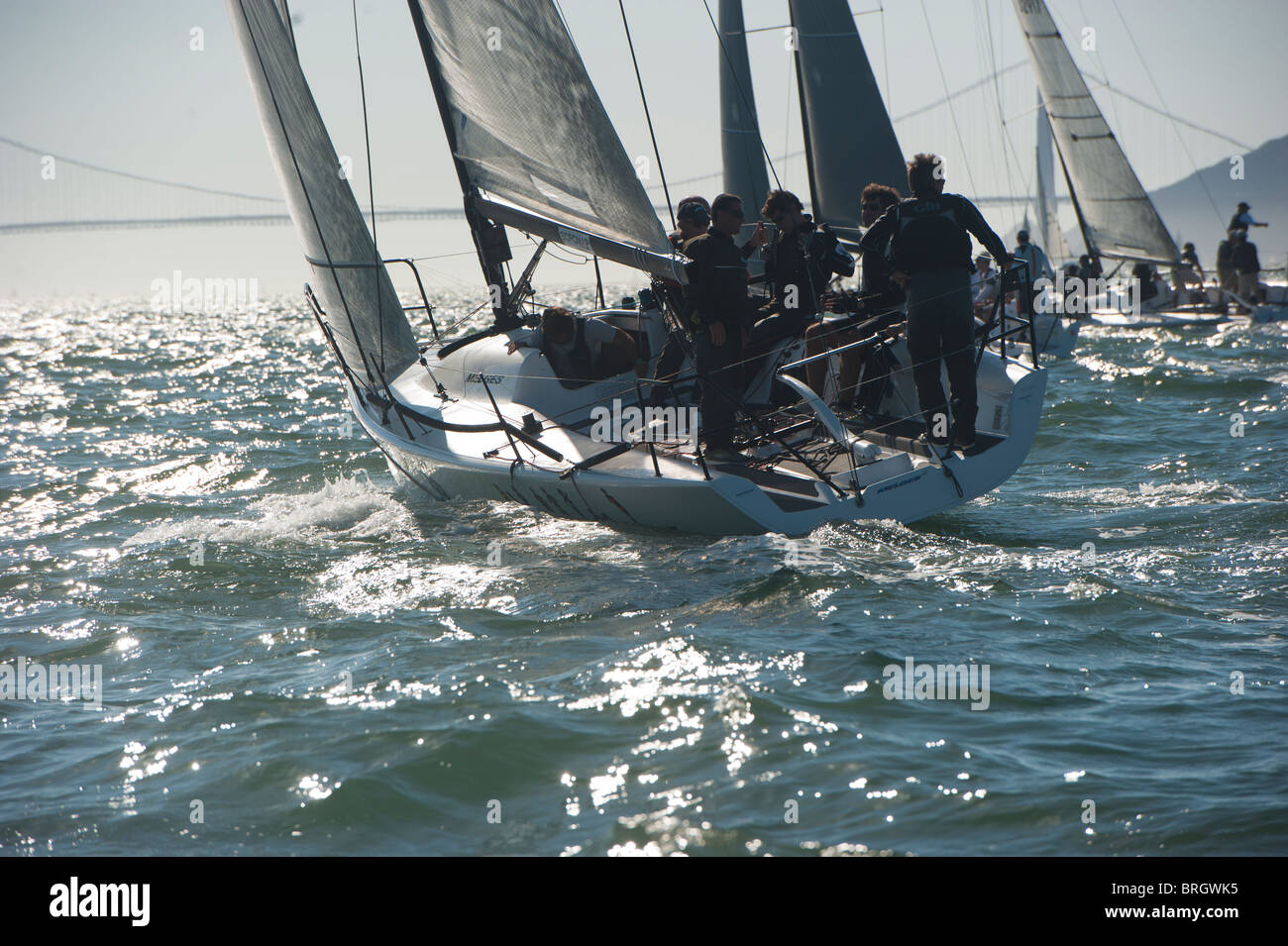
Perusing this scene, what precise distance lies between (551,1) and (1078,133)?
15438 mm

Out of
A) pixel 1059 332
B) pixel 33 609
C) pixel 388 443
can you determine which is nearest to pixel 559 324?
pixel 388 443

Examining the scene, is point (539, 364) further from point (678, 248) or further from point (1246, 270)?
point (1246, 270)

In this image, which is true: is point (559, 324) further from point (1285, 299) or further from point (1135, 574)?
point (1285, 299)

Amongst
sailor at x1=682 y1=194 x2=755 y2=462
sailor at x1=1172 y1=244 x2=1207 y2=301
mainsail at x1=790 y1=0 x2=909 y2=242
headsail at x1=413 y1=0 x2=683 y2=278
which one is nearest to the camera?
sailor at x1=682 y1=194 x2=755 y2=462

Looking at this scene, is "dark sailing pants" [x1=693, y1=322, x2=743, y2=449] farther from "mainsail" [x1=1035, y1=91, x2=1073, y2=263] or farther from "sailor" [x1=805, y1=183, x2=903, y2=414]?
"mainsail" [x1=1035, y1=91, x2=1073, y2=263]

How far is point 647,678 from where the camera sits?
394cm

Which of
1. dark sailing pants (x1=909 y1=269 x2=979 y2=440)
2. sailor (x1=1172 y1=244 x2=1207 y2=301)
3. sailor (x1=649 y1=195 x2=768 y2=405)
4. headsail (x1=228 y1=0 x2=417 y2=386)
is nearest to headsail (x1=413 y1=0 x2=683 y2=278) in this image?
sailor (x1=649 y1=195 x2=768 y2=405)

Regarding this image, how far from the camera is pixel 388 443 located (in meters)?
6.96

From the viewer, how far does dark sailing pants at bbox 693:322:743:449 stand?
222 inches
